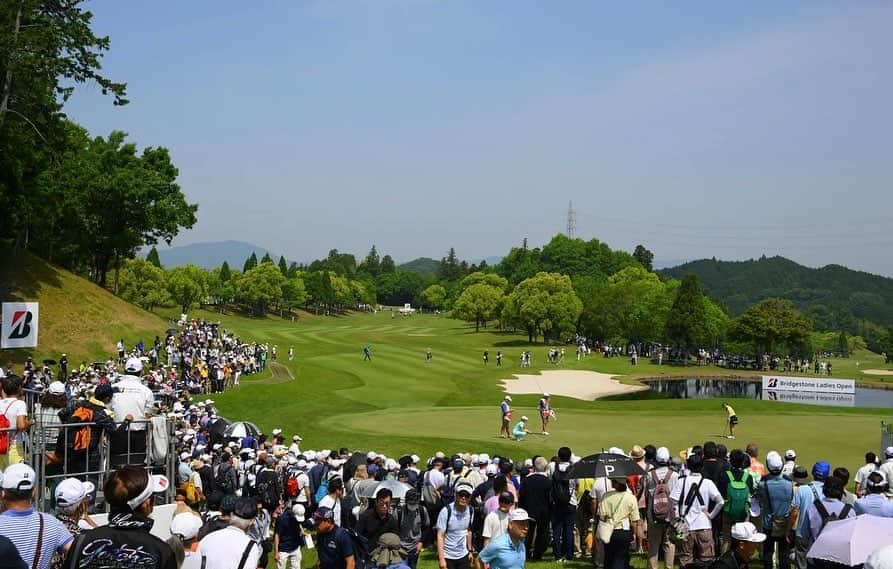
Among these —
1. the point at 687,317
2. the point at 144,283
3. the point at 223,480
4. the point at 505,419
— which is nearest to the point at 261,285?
the point at 144,283

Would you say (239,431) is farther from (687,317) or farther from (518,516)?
(687,317)

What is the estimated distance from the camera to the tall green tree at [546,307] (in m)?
97.4

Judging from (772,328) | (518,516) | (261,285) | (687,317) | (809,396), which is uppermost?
(261,285)

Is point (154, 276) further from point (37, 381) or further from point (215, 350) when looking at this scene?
point (37, 381)

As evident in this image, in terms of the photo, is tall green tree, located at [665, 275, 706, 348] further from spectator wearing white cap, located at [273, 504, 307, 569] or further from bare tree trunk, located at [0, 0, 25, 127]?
spectator wearing white cap, located at [273, 504, 307, 569]

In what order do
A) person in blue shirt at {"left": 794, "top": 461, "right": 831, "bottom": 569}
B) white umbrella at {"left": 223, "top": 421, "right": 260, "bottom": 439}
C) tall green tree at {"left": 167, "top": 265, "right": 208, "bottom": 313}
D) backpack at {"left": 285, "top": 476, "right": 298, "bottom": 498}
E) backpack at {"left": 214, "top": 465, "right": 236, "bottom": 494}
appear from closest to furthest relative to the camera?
1. person in blue shirt at {"left": 794, "top": 461, "right": 831, "bottom": 569}
2. backpack at {"left": 285, "top": 476, "right": 298, "bottom": 498}
3. backpack at {"left": 214, "top": 465, "right": 236, "bottom": 494}
4. white umbrella at {"left": 223, "top": 421, "right": 260, "bottom": 439}
5. tall green tree at {"left": 167, "top": 265, "right": 208, "bottom": 313}

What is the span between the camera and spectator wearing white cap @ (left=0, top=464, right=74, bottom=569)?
647cm

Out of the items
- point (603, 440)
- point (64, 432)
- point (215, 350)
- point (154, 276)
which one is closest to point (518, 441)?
point (603, 440)

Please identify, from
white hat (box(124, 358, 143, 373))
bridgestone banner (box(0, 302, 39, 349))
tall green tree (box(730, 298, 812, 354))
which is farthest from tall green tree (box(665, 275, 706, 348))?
white hat (box(124, 358, 143, 373))

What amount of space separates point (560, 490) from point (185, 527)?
7455 mm

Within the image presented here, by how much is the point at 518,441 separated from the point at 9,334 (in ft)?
65.2

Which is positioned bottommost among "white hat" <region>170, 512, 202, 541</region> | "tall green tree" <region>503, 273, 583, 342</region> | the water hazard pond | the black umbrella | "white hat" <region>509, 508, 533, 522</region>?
the water hazard pond

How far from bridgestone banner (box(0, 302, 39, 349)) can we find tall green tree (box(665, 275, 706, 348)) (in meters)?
73.8

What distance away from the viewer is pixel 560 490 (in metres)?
13.6
